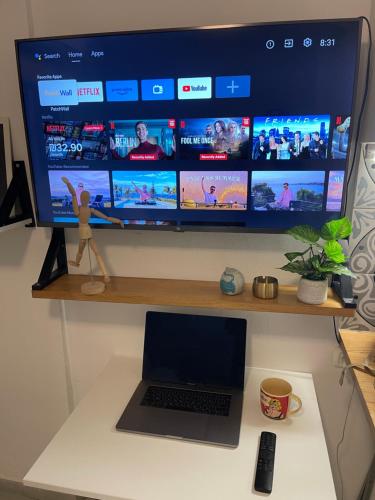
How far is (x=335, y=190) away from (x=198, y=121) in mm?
517

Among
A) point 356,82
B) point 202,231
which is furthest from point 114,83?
point 356,82

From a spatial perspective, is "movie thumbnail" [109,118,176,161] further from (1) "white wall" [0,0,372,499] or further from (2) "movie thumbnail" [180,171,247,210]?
(1) "white wall" [0,0,372,499]

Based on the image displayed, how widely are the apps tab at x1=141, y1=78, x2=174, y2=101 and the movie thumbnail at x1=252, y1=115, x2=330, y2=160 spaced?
309 mm

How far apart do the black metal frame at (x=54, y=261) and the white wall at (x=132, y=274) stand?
4 cm

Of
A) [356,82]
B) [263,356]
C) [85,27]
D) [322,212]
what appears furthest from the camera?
[263,356]

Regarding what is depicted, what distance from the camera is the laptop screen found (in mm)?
1511

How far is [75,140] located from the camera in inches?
54.9

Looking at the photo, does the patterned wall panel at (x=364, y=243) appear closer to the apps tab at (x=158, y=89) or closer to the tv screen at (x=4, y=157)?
the apps tab at (x=158, y=89)

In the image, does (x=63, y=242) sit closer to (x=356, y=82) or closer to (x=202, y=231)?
(x=202, y=231)

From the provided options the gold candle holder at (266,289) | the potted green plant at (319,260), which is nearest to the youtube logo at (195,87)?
the potted green plant at (319,260)

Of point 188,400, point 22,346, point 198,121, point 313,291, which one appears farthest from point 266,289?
point 22,346

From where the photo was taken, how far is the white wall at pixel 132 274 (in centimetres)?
136

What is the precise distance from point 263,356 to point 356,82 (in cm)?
108

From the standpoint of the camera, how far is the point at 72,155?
1408mm
